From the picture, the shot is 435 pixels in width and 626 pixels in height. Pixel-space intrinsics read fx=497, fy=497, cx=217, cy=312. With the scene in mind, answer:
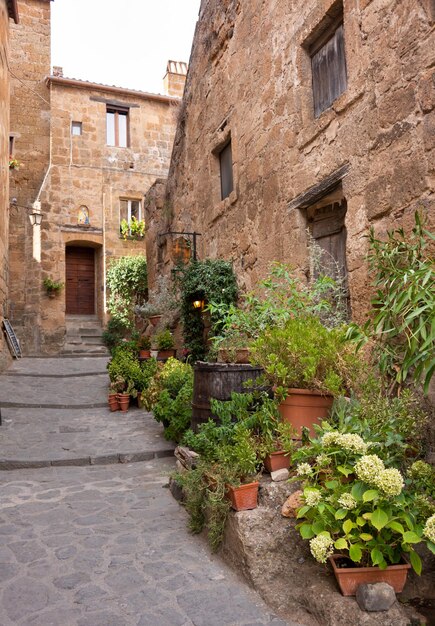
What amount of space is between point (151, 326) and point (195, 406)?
7.25m

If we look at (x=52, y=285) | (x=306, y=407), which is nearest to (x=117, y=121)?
(x=52, y=285)

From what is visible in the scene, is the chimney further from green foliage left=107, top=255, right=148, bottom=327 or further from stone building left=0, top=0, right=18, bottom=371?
stone building left=0, top=0, right=18, bottom=371

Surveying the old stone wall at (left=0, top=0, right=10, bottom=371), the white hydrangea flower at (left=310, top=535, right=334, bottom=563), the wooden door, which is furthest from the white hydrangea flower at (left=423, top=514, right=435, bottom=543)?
the wooden door

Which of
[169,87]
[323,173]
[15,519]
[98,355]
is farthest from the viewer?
[169,87]

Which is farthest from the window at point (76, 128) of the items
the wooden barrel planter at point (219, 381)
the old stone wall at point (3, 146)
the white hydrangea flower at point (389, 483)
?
the white hydrangea flower at point (389, 483)

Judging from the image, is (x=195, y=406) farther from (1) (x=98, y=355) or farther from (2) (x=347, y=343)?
(1) (x=98, y=355)

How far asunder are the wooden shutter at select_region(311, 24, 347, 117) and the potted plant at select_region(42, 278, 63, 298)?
11.7m

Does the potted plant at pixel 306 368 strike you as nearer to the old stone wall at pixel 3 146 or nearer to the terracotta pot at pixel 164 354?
the terracotta pot at pixel 164 354

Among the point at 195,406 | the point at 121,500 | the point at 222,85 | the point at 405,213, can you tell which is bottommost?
the point at 121,500

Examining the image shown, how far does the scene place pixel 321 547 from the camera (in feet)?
7.66

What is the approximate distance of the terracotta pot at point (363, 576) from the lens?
236cm

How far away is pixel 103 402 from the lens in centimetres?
825

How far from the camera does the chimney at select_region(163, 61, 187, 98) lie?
59.9 feet

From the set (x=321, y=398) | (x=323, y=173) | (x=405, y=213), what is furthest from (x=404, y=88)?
(x=321, y=398)
